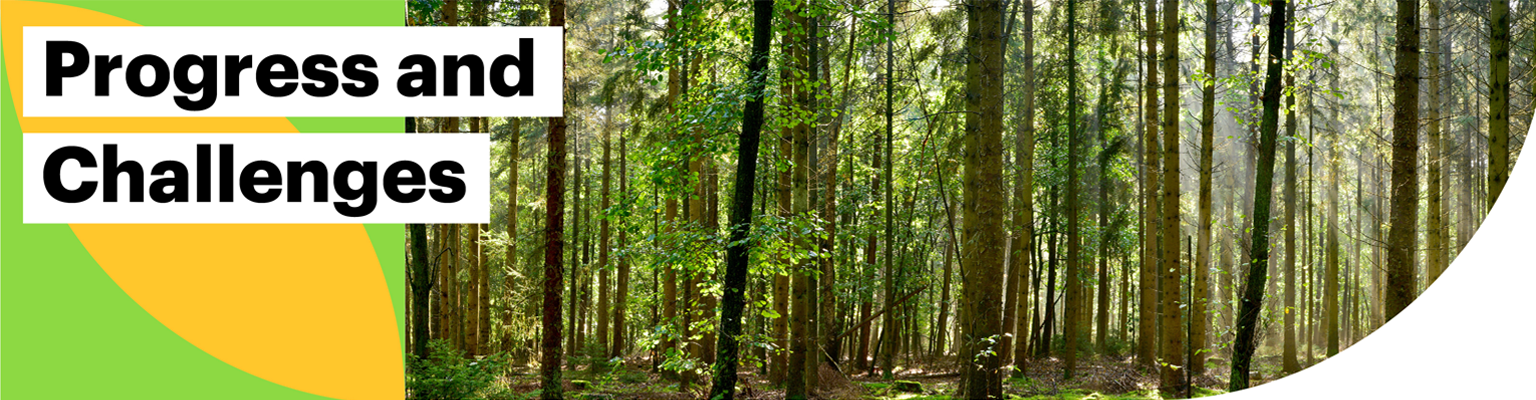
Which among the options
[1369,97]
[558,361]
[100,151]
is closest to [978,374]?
[558,361]

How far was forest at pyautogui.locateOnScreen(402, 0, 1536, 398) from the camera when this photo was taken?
23.6 feet

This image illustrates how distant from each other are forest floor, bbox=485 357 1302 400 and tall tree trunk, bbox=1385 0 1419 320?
370cm

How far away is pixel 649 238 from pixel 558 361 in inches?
105

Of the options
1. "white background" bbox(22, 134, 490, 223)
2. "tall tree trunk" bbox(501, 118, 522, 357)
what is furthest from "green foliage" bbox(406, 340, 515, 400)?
"tall tree trunk" bbox(501, 118, 522, 357)

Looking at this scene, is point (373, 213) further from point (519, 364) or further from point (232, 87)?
point (519, 364)

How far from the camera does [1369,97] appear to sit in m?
26.1

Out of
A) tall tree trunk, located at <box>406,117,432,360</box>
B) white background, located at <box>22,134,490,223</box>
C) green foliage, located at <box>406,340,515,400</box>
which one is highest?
white background, located at <box>22,134,490,223</box>

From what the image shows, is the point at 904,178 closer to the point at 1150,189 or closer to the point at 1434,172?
the point at 1150,189

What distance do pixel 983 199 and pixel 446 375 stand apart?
580 cm

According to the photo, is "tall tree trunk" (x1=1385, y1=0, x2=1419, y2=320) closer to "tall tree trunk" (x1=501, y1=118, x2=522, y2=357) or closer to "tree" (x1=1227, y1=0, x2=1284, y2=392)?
"tree" (x1=1227, y1=0, x2=1284, y2=392)

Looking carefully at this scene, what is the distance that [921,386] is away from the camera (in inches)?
519

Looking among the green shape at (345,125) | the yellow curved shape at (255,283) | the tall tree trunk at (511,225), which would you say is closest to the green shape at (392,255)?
the yellow curved shape at (255,283)

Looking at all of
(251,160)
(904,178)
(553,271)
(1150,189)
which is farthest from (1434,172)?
(251,160)

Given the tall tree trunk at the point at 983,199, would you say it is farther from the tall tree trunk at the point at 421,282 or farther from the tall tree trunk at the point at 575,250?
the tall tree trunk at the point at 575,250
